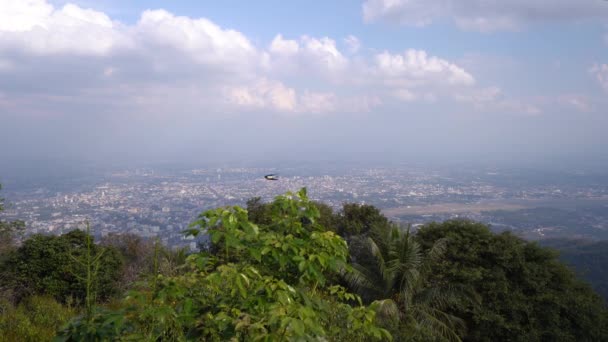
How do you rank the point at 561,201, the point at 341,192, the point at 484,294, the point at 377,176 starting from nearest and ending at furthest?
the point at 484,294 < the point at 341,192 < the point at 561,201 < the point at 377,176

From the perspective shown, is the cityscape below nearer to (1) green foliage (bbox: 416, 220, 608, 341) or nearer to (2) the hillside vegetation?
(2) the hillside vegetation

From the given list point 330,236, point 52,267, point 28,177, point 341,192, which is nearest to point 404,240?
point 330,236

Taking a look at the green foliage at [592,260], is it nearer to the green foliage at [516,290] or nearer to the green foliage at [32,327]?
the green foliage at [516,290]

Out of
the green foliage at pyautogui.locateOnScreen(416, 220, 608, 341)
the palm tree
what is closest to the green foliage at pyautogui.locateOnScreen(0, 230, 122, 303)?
the palm tree

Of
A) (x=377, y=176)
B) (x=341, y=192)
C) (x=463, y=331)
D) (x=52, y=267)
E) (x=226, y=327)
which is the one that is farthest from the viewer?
(x=377, y=176)

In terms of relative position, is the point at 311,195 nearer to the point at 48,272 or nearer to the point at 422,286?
the point at 422,286

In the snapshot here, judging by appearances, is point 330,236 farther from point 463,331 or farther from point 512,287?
point 512,287

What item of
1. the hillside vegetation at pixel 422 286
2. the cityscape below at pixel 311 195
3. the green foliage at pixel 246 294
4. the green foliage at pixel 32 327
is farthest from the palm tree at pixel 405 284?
the cityscape below at pixel 311 195
